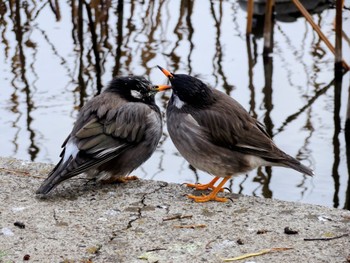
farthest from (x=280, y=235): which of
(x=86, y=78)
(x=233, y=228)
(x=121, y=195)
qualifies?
(x=86, y=78)

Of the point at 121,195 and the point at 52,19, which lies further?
the point at 52,19

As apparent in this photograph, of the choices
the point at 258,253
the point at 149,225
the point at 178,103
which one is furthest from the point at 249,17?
the point at 258,253

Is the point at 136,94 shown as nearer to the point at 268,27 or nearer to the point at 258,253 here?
the point at 258,253

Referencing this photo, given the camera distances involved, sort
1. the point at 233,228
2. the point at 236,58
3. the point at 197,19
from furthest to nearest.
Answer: the point at 197,19 → the point at 236,58 → the point at 233,228

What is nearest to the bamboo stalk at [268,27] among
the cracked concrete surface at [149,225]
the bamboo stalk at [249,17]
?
the bamboo stalk at [249,17]

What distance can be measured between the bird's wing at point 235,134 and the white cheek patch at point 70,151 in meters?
0.70

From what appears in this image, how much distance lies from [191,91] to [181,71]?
4141mm

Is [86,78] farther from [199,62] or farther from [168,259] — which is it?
[168,259]

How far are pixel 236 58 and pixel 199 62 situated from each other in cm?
52

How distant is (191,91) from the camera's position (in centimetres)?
495

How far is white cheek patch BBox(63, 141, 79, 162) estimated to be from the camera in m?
4.82

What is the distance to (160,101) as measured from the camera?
8523 millimetres

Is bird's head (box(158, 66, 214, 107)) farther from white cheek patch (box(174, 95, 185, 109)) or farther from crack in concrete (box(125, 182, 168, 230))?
crack in concrete (box(125, 182, 168, 230))

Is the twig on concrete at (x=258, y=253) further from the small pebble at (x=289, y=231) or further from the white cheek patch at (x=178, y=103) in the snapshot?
the white cheek patch at (x=178, y=103)
